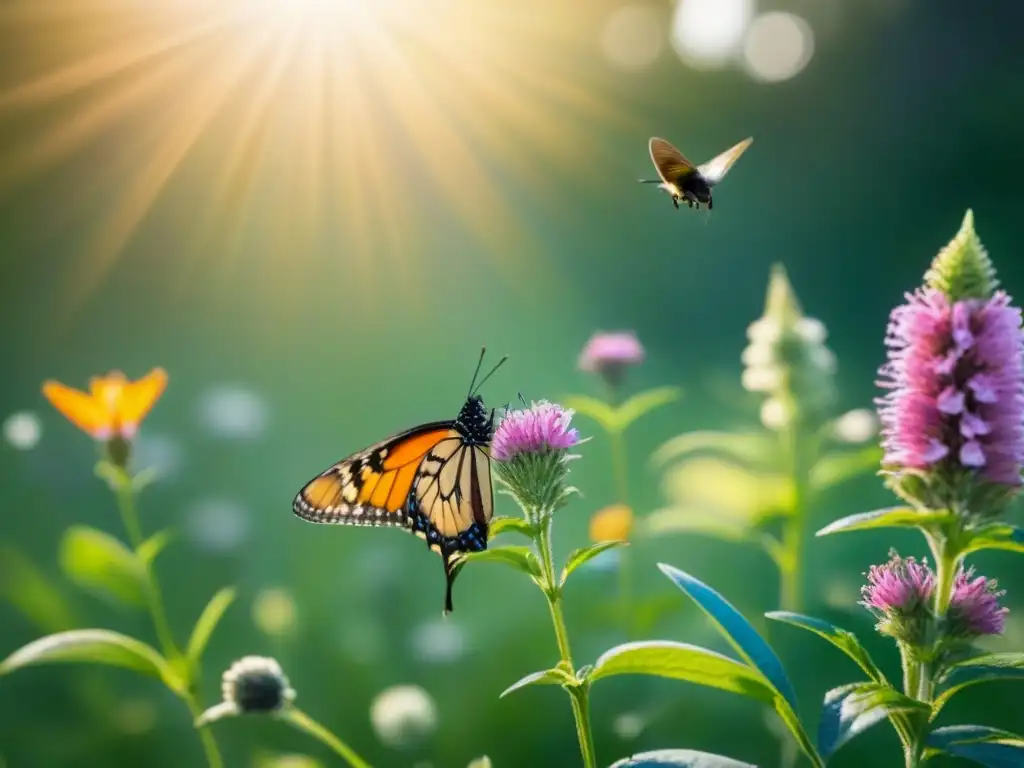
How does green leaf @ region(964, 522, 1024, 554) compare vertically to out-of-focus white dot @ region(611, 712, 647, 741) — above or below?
above

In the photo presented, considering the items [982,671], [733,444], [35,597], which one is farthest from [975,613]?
[35,597]

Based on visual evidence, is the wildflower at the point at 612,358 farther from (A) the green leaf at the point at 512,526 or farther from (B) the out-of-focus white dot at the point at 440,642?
(A) the green leaf at the point at 512,526

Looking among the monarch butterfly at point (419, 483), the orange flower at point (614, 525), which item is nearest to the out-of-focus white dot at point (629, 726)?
the orange flower at point (614, 525)

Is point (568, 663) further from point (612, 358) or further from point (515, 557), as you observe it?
point (612, 358)

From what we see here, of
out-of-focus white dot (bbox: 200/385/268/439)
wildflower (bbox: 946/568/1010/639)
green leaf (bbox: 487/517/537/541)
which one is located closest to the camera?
wildflower (bbox: 946/568/1010/639)

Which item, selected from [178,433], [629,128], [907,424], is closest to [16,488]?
[178,433]

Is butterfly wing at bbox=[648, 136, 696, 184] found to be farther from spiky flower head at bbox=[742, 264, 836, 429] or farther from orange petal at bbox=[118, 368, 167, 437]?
orange petal at bbox=[118, 368, 167, 437]

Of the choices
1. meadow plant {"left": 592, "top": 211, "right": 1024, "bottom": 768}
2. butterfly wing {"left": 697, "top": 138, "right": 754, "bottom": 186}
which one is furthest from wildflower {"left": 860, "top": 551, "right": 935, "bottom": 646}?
butterfly wing {"left": 697, "top": 138, "right": 754, "bottom": 186}

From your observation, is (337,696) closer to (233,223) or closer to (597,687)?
(597,687)
